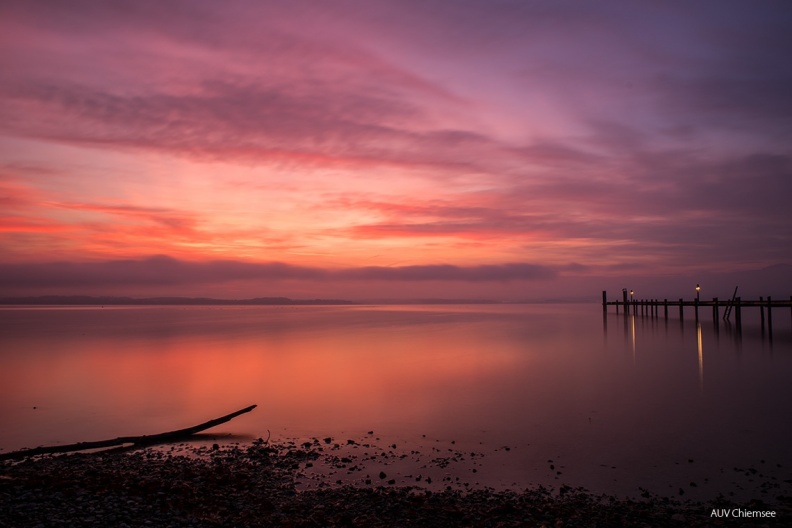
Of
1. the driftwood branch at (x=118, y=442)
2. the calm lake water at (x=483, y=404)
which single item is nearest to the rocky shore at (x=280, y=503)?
the driftwood branch at (x=118, y=442)

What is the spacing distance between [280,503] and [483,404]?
11.4m

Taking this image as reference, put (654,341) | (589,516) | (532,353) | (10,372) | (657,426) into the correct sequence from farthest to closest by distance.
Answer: (654,341)
(532,353)
(10,372)
(657,426)
(589,516)

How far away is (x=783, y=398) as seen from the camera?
778 inches

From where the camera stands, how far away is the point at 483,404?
1895 centimetres

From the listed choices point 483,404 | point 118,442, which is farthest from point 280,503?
point 483,404

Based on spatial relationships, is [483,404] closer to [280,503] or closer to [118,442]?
[280,503]

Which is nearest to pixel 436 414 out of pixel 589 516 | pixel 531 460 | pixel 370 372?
pixel 531 460

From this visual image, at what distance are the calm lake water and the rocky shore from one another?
1.12 m

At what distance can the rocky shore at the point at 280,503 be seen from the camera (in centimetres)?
791

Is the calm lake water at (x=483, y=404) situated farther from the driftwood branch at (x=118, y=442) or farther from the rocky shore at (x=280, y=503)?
the rocky shore at (x=280, y=503)

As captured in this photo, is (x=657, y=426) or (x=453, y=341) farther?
(x=453, y=341)

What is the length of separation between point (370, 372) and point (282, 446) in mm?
14474

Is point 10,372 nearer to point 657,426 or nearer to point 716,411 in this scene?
point 657,426

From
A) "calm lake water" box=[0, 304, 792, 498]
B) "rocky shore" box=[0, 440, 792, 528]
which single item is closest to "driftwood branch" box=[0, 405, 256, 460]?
"rocky shore" box=[0, 440, 792, 528]
